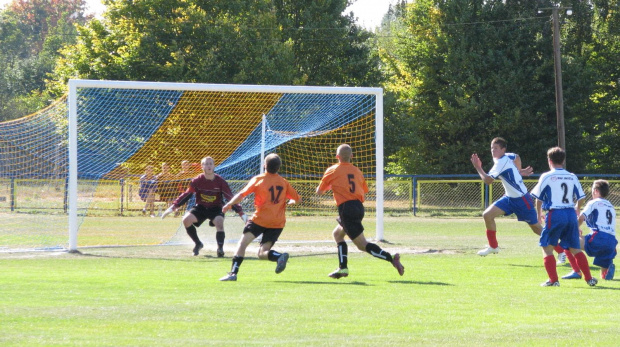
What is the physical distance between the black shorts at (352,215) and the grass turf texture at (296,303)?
653mm

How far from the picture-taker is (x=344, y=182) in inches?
421

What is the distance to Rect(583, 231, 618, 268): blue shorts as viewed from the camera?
10672 millimetres

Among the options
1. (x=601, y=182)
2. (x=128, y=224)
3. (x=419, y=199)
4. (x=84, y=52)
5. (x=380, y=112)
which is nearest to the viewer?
(x=601, y=182)

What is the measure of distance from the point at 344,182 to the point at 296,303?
277 cm

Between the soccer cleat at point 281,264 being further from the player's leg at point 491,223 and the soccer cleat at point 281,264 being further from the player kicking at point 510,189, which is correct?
the player's leg at point 491,223

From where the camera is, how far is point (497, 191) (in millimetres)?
30953

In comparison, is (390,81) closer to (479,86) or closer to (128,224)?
(479,86)

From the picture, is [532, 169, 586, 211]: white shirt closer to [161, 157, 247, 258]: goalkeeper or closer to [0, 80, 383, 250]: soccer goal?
[161, 157, 247, 258]: goalkeeper

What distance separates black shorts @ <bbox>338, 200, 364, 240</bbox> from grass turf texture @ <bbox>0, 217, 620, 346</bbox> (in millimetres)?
653

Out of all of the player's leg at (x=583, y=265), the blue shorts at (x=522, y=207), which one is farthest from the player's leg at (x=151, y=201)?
the player's leg at (x=583, y=265)

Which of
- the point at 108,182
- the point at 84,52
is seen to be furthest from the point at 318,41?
the point at 108,182

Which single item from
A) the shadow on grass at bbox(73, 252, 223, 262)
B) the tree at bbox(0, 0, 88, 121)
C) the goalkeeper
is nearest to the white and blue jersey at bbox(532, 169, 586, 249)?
the goalkeeper

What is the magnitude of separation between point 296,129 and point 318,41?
1569cm

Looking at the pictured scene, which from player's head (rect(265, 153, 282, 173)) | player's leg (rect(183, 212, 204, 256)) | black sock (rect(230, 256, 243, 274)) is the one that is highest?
player's head (rect(265, 153, 282, 173))
